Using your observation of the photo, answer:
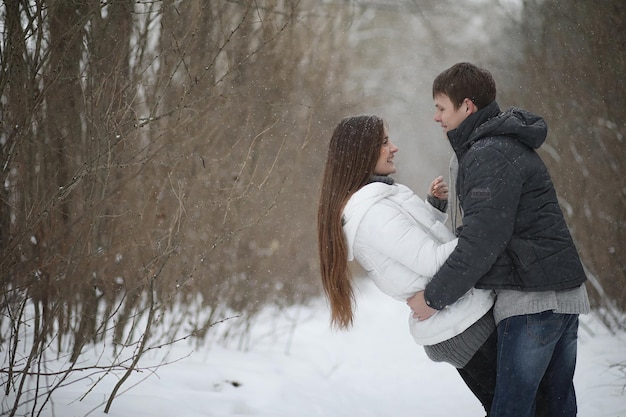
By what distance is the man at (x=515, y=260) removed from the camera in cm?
189

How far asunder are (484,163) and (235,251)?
15.5 ft

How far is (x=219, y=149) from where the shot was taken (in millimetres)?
5781

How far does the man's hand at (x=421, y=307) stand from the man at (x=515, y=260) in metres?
0.01

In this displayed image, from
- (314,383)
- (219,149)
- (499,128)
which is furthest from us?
(219,149)

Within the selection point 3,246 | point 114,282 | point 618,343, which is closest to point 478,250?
point 3,246

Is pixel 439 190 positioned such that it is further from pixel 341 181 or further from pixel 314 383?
pixel 314 383

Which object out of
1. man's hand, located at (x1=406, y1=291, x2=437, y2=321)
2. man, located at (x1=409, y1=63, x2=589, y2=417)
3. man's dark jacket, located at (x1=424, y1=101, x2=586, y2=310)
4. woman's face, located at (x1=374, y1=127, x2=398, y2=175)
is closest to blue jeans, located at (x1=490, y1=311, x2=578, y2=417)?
man, located at (x1=409, y1=63, x2=589, y2=417)

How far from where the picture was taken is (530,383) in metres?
1.93

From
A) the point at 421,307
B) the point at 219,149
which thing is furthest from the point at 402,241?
the point at 219,149

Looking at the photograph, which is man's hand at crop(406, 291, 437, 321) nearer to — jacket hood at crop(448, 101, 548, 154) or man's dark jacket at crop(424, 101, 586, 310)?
man's dark jacket at crop(424, 101, 586, 310)

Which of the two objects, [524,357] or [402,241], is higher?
[402,241]

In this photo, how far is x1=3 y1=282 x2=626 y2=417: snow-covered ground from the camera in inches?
137

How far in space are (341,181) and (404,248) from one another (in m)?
0.39

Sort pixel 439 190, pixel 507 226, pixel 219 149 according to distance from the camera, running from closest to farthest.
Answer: pixel 507 226 → pixel 439 190 → pixel 219 149
